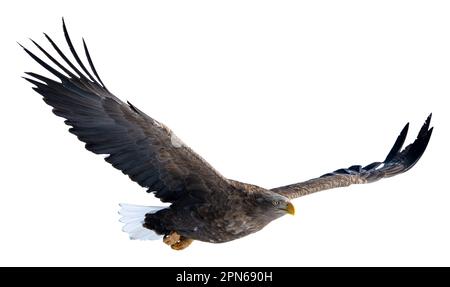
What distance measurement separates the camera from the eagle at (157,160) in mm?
8141

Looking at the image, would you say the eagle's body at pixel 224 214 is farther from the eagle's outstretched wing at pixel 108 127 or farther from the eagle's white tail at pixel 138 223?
the eagle's white tail at pixel 138 223

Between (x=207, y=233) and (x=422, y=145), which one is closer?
(x=207, y=233)

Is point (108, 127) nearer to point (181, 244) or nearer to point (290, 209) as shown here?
point (181, 244)

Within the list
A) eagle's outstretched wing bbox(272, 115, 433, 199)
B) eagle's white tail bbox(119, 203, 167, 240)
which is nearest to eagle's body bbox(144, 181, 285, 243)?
eagle's white tail bbox(119, 203, 167, 240)

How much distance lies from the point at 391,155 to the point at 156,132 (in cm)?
403

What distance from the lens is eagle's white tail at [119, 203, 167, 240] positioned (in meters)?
8.87

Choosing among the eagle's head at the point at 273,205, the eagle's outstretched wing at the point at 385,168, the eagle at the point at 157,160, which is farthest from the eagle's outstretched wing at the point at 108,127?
the eagle's outstretched wing at the point at 385,168

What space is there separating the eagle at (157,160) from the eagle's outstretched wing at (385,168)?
131 cm

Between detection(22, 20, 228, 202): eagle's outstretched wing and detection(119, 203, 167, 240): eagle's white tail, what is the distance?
0.74 meters

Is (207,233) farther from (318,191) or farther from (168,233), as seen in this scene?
(318,191)

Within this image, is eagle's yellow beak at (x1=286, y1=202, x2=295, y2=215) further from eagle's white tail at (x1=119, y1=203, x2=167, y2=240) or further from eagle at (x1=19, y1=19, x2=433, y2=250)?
eagle's white tail at (x1=119, y1=203, x2=167, y2=240)

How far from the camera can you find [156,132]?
26.5 ft

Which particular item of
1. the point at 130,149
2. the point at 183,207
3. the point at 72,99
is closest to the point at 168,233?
the point at 183,207

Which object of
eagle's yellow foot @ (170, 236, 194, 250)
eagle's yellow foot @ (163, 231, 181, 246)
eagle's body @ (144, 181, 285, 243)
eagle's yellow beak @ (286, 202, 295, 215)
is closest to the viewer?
eagle's yellow beak @ (286, 202, 295, 215)
